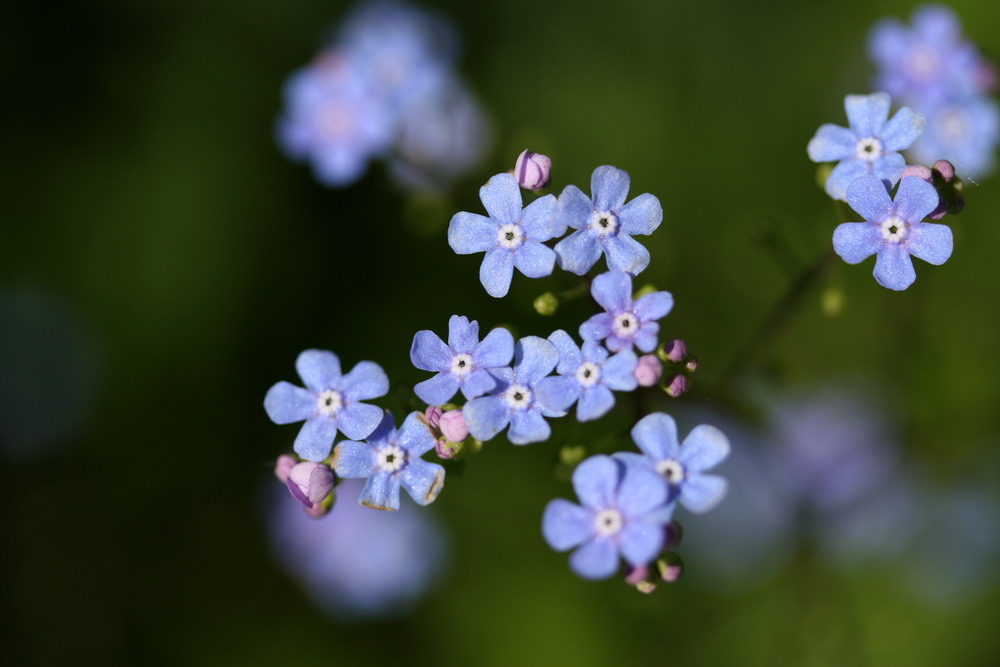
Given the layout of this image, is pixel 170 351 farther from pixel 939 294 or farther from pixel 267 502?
pixel 939 294

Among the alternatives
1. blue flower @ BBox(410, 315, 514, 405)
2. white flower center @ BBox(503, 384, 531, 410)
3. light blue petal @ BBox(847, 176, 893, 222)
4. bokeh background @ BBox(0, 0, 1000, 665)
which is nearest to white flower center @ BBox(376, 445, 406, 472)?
blue flower @ BBox(410, 315, 514, 405)

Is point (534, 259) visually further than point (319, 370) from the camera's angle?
No

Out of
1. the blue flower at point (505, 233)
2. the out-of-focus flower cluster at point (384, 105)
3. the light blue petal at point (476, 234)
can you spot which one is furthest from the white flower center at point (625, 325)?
the out-of-focus flower cluster at point (384, 105)

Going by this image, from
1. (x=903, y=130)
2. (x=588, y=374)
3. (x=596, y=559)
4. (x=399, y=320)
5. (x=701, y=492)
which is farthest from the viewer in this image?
(x=399, y=320)

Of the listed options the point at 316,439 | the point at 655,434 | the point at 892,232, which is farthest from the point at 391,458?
the point at 892,232

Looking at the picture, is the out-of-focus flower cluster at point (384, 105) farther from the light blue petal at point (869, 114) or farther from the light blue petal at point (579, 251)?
the light blue petal at point (869, 114)

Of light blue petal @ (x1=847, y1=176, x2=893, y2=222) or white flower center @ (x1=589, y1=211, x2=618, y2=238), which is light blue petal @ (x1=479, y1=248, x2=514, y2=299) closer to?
white flower center @ (x1=589, y1=211, x2=618, y2=238)

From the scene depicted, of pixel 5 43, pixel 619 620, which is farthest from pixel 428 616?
pixel 5 43

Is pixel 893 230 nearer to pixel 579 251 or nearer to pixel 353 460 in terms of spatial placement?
pixel 579 251
